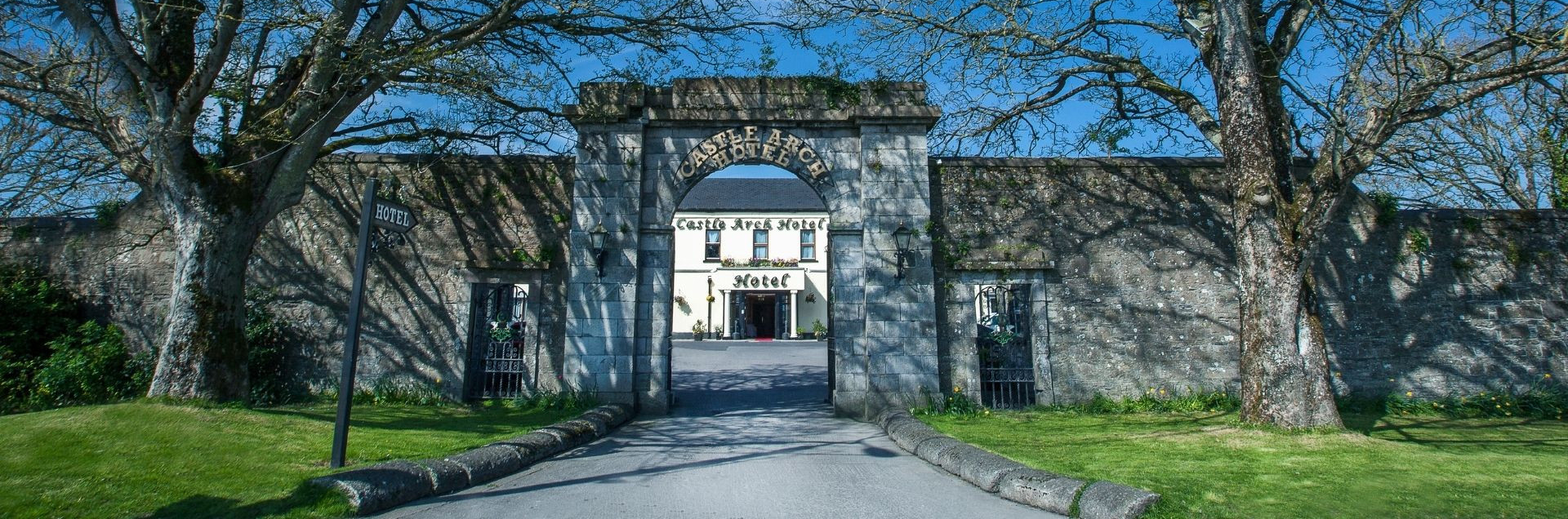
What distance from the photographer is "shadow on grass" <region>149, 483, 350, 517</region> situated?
14.5 ft

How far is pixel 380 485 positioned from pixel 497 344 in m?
5.86

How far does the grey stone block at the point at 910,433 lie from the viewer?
7.44 m

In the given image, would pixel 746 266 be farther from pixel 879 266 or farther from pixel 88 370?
pixel 88 370

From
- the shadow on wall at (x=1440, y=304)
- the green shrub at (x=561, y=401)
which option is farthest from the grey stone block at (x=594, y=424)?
the shadow on wall at (x=1440, y=304)

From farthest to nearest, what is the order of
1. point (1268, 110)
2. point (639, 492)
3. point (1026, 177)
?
point (1026, 177), point (1268, 110), point (639, 492)

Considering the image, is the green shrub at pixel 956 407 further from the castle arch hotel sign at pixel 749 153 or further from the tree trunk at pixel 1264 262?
the castle arch hotel sign at pixel 749 153

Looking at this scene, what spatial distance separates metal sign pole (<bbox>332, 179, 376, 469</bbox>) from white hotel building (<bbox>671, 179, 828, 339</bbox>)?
25.2 meters

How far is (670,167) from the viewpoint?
1049 cm

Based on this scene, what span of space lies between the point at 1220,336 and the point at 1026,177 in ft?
11.2

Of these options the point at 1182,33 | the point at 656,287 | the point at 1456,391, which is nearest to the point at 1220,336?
the point at 1456,391

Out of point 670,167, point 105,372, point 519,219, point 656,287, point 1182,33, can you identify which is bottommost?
point 105,372

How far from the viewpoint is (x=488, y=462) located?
593 cm

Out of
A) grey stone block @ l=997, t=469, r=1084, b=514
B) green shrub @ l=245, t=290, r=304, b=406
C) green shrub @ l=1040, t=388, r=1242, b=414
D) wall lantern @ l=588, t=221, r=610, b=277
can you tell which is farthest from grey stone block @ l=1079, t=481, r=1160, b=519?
green shrub @ l=245, t=290, r=304, b=406

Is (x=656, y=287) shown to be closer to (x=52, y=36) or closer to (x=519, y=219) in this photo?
(x=519, y=219)
